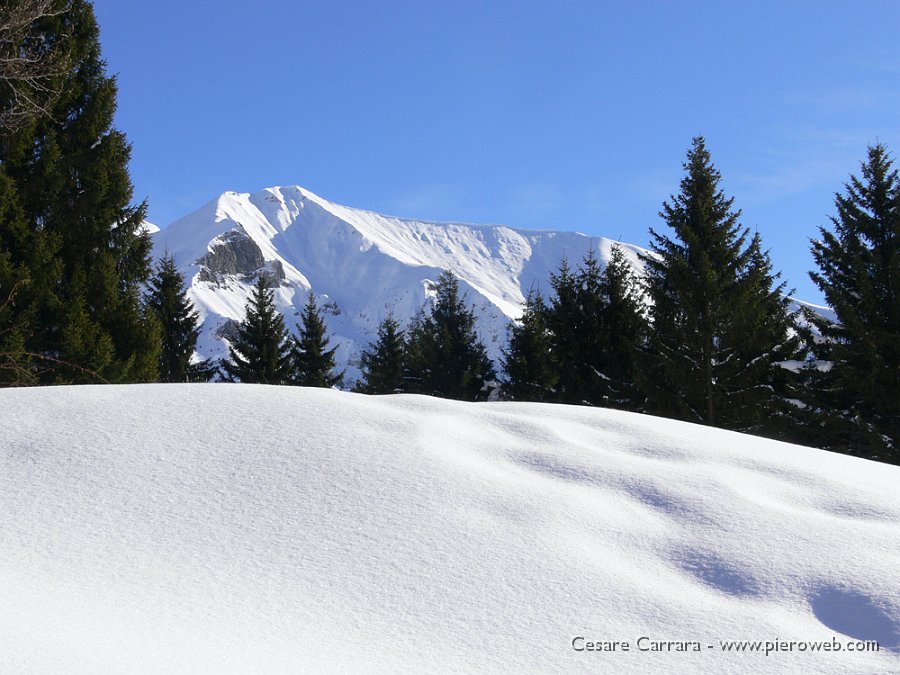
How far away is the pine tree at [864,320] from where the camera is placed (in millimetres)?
15289

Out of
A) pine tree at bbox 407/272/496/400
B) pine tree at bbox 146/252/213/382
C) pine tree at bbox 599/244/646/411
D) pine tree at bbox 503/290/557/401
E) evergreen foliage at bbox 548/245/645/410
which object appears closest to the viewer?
pine tree at bbox 599/244/646/411

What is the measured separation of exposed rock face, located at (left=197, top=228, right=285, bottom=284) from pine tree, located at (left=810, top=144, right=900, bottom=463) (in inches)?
6637

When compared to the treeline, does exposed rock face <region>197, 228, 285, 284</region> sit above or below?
above

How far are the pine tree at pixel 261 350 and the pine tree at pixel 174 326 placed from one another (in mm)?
1093

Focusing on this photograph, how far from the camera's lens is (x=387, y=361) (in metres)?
28.9

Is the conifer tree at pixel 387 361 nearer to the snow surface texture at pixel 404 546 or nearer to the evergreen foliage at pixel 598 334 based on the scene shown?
the evergreen foliage at pixel 598 334

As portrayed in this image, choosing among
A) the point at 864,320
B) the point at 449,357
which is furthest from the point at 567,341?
the point at 864,320

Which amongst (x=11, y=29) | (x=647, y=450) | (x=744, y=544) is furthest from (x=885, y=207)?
(x=11, y=29)

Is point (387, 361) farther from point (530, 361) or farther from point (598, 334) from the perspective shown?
point (598, 334)

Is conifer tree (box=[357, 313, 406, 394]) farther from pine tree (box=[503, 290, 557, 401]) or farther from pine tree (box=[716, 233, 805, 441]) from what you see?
pine tree (box=[716, 233, 805, 441])

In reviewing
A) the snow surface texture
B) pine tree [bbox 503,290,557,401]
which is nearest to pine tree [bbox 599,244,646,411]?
pine tree [bbox 503,290,557,401]

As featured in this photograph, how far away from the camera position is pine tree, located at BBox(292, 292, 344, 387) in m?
27.3

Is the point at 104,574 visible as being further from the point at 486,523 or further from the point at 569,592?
the point at 569,592

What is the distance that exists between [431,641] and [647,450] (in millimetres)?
2756
